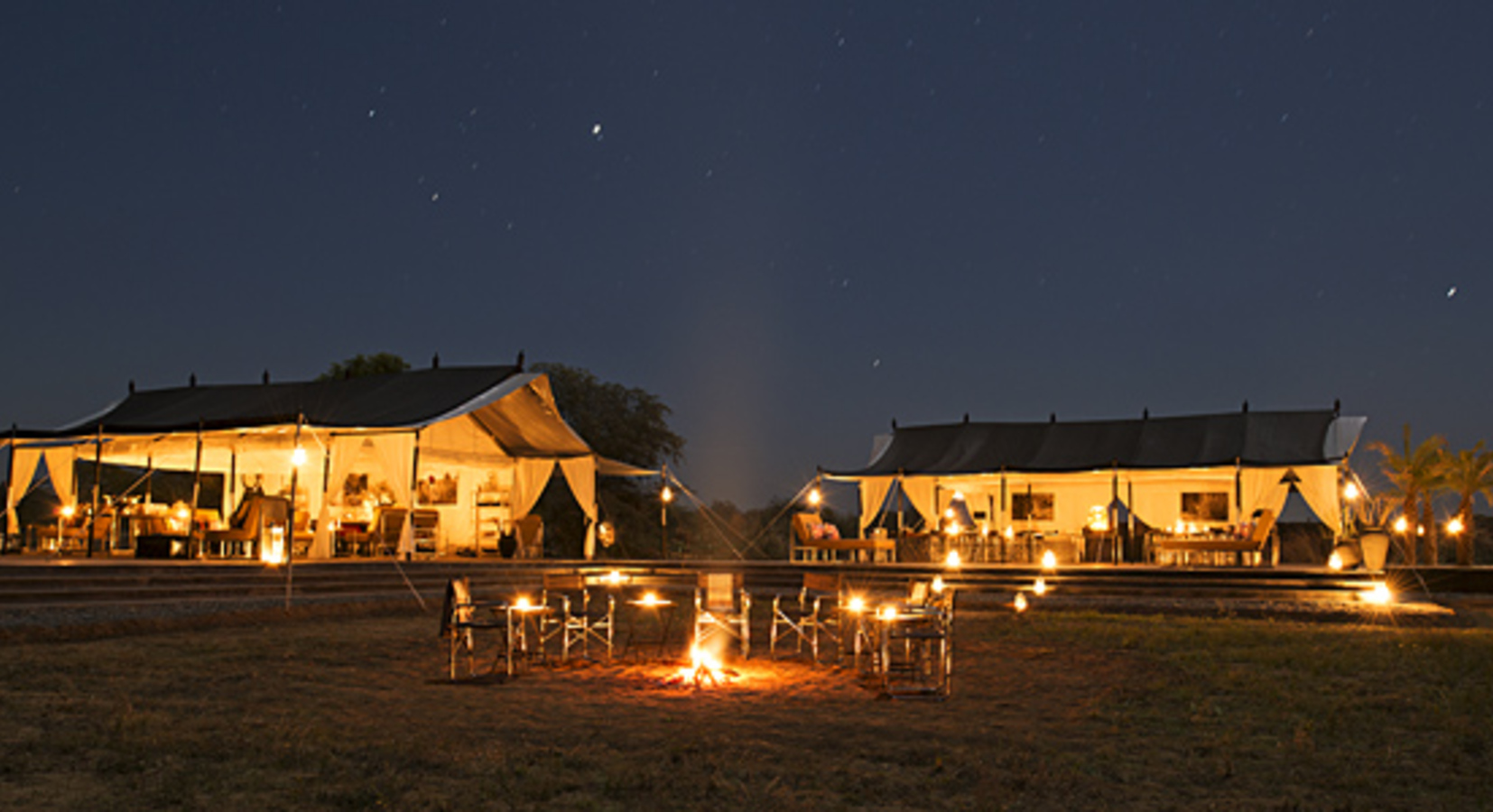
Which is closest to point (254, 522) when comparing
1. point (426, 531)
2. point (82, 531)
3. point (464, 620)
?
point (426, 531)

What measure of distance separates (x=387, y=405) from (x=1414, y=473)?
1679 centimetres

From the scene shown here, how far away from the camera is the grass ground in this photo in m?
3.95

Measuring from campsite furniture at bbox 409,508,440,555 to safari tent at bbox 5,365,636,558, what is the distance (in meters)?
0.05

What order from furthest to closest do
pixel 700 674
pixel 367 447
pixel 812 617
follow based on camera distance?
pixel 367 447
pixel 812 617
pixel 700 674

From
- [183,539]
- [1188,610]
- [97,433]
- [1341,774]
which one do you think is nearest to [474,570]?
A: [183,539]

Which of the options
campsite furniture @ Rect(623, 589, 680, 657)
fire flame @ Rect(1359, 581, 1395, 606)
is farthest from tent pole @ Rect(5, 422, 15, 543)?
fire flame @ Rect(1359, 581, 1395, 606)

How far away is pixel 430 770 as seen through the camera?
4234 mm

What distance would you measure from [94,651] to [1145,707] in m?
6.52

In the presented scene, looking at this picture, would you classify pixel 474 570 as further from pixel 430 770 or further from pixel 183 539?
pixel 430 770

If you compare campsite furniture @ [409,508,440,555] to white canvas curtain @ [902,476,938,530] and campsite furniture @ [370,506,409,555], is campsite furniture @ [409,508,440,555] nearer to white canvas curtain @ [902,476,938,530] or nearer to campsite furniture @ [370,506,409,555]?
campsite furniture @ [370,506,409,555]

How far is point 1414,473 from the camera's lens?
20016 millimetres

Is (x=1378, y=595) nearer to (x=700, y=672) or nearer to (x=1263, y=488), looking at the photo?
(x=1263, y=488)

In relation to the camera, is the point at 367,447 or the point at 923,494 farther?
the point at 923,494

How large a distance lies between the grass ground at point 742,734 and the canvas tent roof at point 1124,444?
1139 cm
